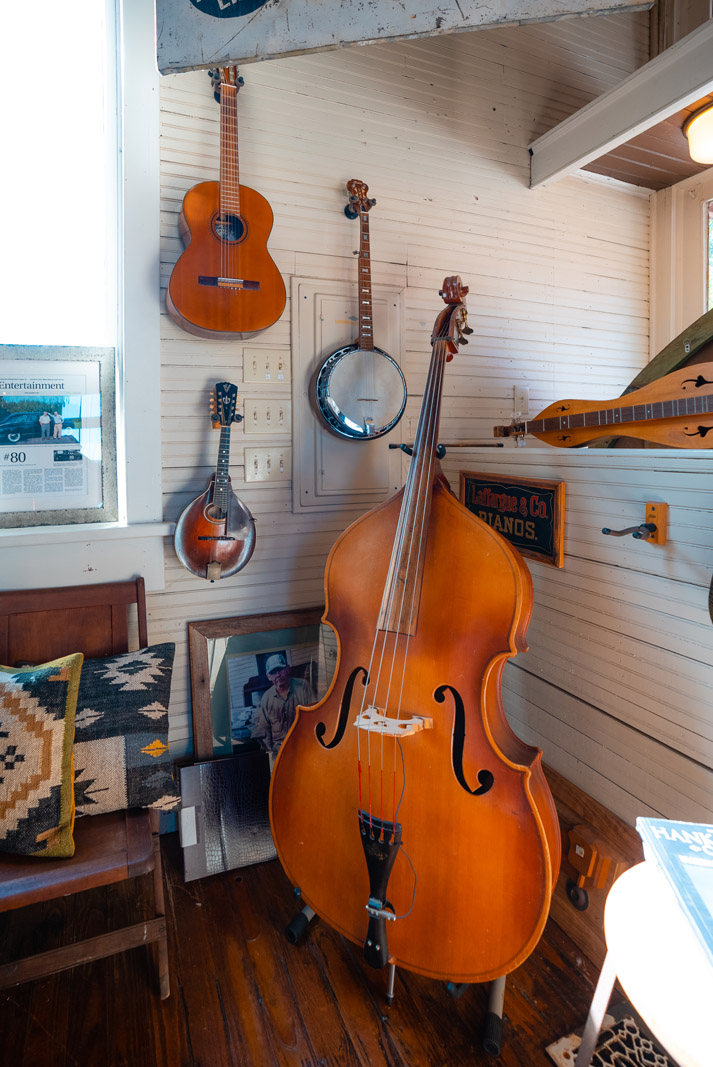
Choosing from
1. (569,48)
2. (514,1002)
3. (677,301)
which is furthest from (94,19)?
(514,1002)

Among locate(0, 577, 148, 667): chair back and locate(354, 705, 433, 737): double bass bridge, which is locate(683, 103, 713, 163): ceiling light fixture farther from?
locate(0, 577, 148, 667): chair back

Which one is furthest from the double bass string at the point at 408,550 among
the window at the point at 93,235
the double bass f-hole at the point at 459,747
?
the window at the point at 93,235

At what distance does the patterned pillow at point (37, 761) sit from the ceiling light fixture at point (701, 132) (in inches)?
109

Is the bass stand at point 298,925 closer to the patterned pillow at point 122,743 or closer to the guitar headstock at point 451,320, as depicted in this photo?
the patterned pillow at point 122,743

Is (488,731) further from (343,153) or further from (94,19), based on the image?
(94,19)

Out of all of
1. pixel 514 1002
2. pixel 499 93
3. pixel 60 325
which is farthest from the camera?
pixel 499 93

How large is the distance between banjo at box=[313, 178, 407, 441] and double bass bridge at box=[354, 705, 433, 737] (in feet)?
3.82

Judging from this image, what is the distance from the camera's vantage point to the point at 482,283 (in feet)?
8.23

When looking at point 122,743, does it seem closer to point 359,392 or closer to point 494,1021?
point 494,1021

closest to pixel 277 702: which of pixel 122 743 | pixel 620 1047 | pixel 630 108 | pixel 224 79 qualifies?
pixel 122 743

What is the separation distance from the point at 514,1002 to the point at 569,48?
12.1ft

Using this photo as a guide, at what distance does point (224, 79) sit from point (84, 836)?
234 cm

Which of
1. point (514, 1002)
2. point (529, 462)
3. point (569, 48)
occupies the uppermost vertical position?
point (569, 48)

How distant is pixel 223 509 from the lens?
1.91 metres
